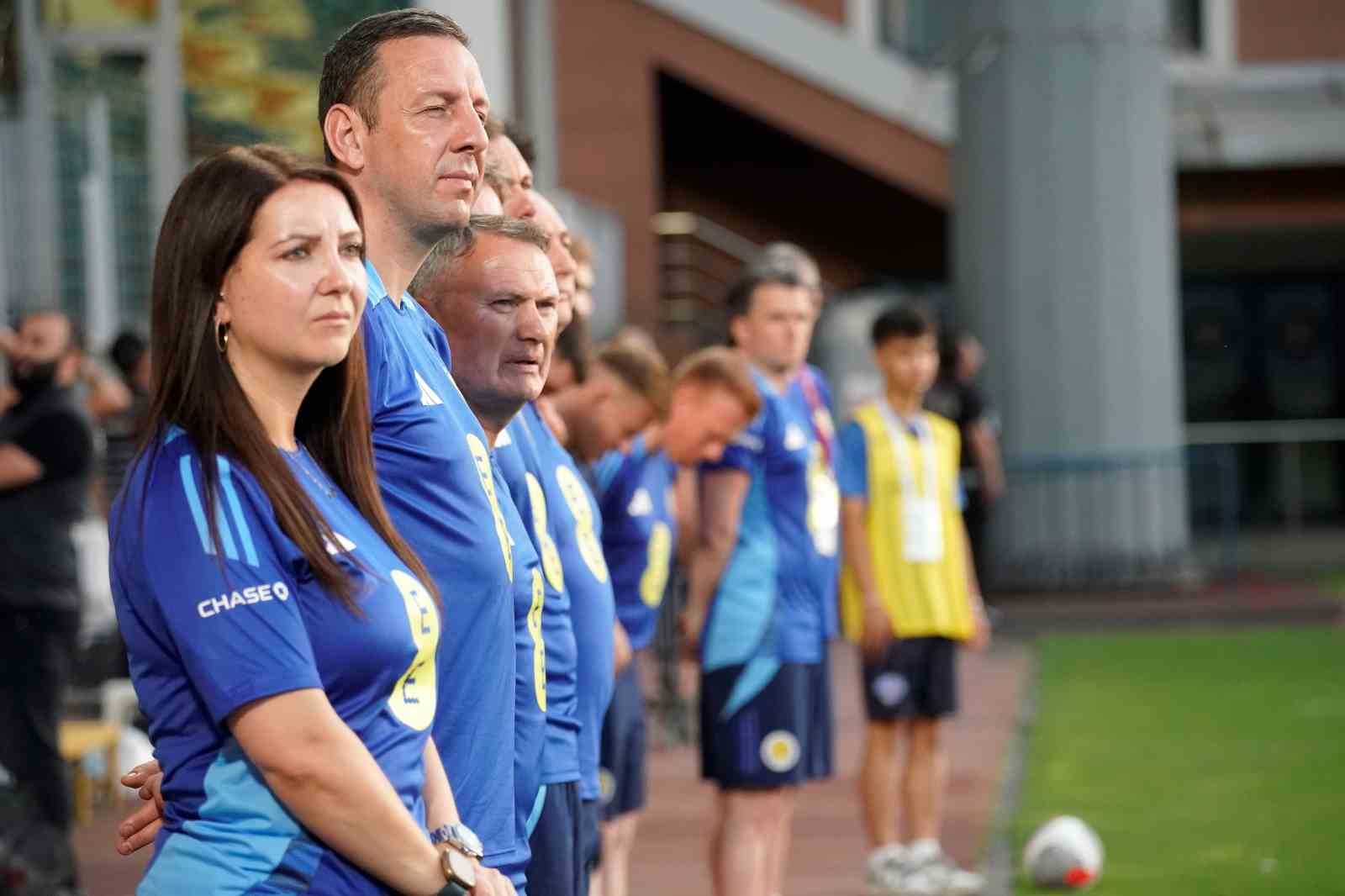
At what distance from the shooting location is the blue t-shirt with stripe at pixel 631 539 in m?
6.00

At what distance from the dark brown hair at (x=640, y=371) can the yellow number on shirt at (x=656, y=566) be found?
1.64 ft

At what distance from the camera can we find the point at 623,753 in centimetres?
585

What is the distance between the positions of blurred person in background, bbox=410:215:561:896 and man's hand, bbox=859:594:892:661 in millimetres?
4071

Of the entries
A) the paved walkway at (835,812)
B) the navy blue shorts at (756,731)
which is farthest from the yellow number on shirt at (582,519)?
the paved walkway at (835,812)

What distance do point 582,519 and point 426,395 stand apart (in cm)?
123

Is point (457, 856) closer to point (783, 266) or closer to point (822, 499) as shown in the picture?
point (822, 499)

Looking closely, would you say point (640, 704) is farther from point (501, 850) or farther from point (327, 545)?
point (327, 545)

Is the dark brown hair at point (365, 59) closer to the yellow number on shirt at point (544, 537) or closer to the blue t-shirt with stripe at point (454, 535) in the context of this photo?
the blue t-shirt with stripe at point (454, 535)

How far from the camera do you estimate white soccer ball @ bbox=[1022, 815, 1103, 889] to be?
24.4 feet

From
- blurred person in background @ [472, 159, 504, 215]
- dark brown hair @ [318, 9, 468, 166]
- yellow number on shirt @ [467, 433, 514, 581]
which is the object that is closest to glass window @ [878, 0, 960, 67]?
blurred person in background @ [472, 159, 504, 215]

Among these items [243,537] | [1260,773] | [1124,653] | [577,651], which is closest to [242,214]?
[243,537]

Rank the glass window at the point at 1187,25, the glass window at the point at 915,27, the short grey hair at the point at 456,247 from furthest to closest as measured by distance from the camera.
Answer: the glass window at the point at 1187,25
the glass window at the point at 915,27
the short grey hair at the point at 456,247

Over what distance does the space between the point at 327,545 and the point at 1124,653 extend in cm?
1338

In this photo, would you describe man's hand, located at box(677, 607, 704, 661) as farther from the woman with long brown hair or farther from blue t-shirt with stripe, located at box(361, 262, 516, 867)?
the woman with long brown hair
